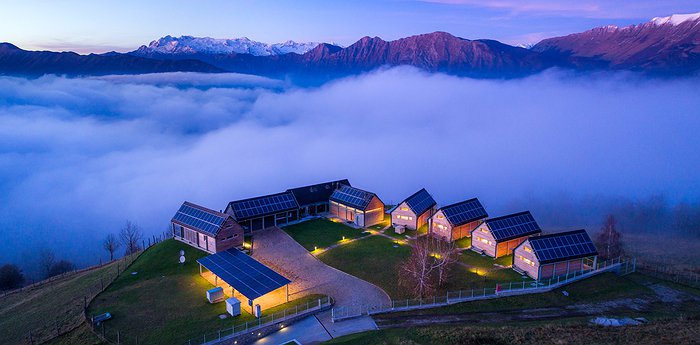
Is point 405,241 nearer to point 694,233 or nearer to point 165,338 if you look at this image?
point 165,338

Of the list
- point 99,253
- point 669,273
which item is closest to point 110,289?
point 669,273

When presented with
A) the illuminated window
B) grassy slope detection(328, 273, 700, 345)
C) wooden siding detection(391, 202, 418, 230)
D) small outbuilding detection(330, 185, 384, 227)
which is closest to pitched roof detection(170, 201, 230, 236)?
small outbuilding detection(330, 185, 384, 227)

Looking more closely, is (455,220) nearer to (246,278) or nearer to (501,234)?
(501,234)

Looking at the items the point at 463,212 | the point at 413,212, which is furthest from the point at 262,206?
the point at 463,212

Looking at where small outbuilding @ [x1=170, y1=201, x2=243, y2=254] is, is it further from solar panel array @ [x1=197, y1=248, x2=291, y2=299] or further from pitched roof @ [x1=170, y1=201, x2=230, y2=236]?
solar panel array @ [x1=197, y1=248, x2=291, y2=299]

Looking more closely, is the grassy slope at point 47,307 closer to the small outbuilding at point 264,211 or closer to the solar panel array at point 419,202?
the small outbuilding at point 264,211

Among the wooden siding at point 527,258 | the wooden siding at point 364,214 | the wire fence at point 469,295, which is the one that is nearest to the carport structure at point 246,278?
the wire fence at point 469,295
